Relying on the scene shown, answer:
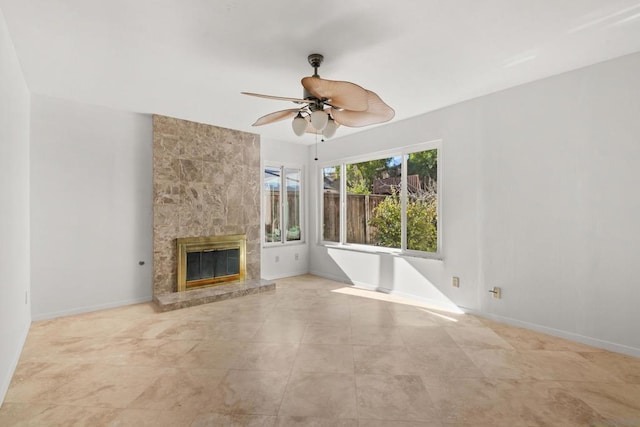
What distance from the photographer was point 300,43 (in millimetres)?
2453

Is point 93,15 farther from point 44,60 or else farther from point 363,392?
point 363,392

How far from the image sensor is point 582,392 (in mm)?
2160

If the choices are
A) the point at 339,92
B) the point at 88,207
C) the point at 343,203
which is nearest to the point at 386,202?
the point at 343,203

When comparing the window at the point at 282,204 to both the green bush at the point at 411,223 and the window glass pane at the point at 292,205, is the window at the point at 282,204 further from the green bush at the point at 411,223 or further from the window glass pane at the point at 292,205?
the green bush at the point at 411,223

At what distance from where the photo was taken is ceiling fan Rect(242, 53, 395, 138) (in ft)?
7.07

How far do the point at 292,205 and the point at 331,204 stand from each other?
0.75 m

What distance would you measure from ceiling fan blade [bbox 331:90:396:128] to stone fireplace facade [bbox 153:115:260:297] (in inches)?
104

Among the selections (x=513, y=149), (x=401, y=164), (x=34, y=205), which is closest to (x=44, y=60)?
(x=34, y=205)

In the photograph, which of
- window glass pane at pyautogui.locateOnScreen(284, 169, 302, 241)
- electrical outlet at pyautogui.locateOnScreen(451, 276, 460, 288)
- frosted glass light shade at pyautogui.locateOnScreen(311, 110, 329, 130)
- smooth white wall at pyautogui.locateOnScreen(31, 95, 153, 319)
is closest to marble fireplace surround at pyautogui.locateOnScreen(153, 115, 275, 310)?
smooth white wall at pyautogui.locateOnScreen(31, 95, 153, 319)

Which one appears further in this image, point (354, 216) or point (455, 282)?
point (354, 216)

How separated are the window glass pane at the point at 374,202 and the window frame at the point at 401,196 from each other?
7 cm

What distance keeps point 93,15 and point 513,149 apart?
12.6 feet

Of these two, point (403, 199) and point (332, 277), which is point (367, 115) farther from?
point (332, 277)

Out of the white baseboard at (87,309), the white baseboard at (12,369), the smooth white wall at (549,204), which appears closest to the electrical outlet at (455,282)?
the smooth white wall at (549,204)
